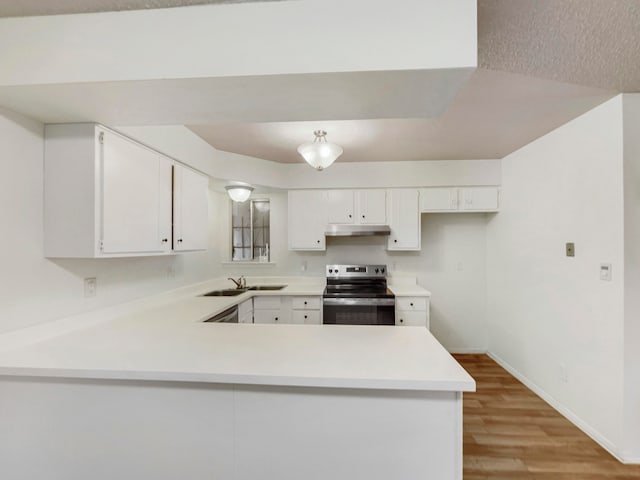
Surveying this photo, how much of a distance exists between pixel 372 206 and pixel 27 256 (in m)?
3.05

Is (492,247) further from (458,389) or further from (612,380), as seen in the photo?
(458,389)

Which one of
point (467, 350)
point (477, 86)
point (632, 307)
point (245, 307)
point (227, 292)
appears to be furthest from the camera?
point (467, 350)

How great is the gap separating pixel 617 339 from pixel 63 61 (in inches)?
134

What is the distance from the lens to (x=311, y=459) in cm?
122

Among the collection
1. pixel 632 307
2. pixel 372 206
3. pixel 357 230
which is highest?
pixel 372 206

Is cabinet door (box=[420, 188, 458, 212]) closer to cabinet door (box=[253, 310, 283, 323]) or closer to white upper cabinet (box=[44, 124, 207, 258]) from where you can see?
cabinet door (box=[253, 310, 283, 323])

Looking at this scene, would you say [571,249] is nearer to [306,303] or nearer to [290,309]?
[306,303]

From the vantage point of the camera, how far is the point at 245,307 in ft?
10.2

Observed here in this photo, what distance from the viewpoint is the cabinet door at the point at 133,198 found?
5.59 feet

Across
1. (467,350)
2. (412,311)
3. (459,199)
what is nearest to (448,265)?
(459,199)

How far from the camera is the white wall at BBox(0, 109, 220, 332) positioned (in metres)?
1.48

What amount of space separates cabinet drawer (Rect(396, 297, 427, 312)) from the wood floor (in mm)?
939

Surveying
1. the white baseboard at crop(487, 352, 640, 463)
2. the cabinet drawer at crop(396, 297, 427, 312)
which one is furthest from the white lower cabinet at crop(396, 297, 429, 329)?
the white baseboard at crop(487, 352, 640, 463)

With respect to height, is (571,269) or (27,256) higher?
(27,256)
